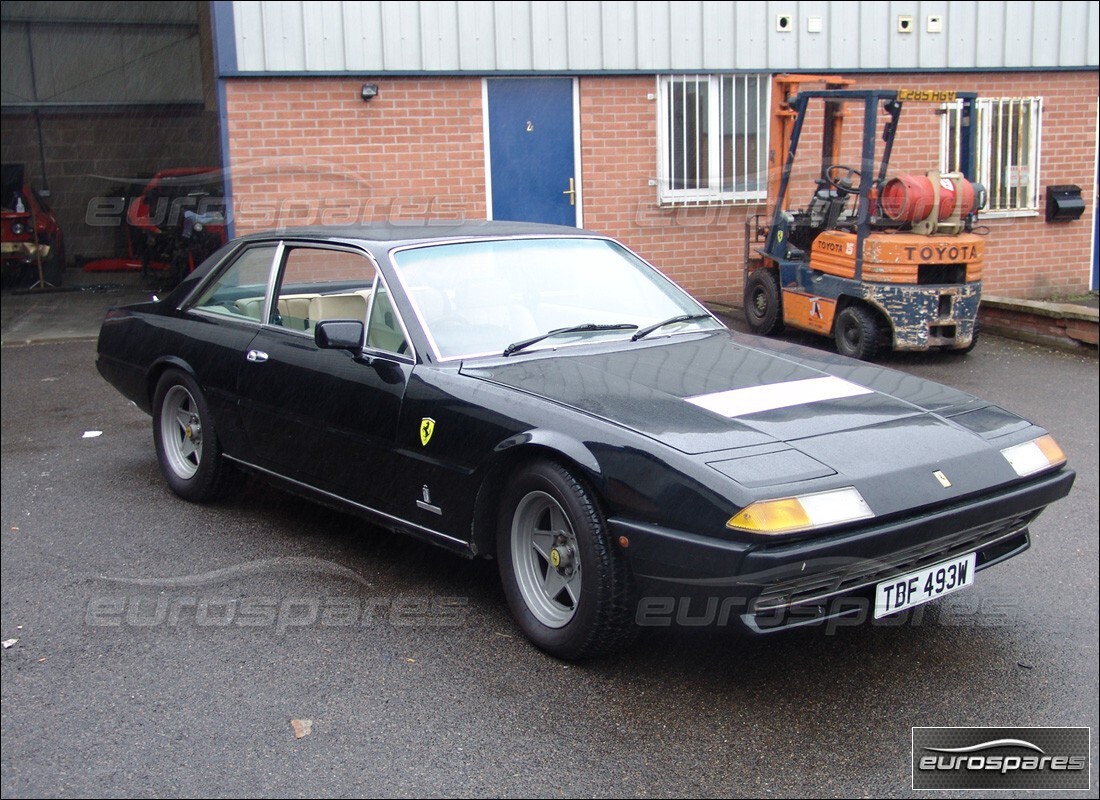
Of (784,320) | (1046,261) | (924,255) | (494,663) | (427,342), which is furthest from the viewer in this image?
(1046,261)

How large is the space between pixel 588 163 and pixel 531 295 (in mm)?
7586

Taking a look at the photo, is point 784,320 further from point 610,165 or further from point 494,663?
point 494,663

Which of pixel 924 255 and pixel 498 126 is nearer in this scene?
pixel 924 255

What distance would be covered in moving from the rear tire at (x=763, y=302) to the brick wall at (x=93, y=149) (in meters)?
12.5

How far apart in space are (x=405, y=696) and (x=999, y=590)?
91.8 inches

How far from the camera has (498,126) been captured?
11.6 m

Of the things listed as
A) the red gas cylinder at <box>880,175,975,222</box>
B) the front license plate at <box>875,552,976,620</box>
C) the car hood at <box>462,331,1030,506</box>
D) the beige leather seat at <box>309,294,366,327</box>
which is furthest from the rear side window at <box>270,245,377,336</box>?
the red gas cylinder at <box>880,175,975,222</box>

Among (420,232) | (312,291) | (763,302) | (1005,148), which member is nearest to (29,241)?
(763,302)

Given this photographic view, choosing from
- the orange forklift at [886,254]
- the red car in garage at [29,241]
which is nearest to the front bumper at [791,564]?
the orange forklift at [886,254]

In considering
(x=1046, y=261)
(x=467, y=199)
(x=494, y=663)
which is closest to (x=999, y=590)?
(x=494, y=663)

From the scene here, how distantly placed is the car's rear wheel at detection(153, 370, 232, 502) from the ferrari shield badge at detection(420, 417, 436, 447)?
158 centimetres

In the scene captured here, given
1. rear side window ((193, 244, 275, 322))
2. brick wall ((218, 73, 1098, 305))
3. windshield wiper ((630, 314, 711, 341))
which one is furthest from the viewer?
brick wall ((218, 73, 1098, 305))

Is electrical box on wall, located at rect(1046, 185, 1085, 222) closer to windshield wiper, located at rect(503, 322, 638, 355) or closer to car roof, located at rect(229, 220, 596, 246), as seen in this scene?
car roof, located at rect(229, 220, 596, 246)

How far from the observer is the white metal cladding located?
35.4 feet
